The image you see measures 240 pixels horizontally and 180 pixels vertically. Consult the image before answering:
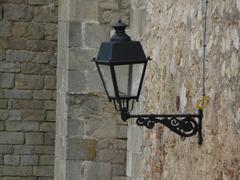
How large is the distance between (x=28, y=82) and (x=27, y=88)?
69mm

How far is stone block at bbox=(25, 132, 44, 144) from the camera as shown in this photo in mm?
10531

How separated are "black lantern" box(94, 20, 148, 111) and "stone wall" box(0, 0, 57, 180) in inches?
231

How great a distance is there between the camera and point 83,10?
7543mm

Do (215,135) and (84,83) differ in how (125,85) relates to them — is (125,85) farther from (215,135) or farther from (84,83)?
(84,83)

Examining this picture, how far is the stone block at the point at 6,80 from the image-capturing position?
10.5 m

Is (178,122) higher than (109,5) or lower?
lower

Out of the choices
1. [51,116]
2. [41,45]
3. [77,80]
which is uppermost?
[41,45]

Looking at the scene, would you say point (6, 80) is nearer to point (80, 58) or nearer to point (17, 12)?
point (17, 12)

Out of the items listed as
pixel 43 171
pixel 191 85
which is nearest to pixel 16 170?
pixel 43 171

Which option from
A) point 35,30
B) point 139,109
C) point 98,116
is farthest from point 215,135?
point 35,30

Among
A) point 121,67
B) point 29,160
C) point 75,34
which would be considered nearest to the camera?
point 121,67

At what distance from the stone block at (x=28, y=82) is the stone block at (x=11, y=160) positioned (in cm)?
77

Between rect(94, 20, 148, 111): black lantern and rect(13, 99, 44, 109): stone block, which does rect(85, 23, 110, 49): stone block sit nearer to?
rect(94, 20, 148, 111): black lantern

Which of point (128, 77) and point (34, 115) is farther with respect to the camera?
point (34, 115)
